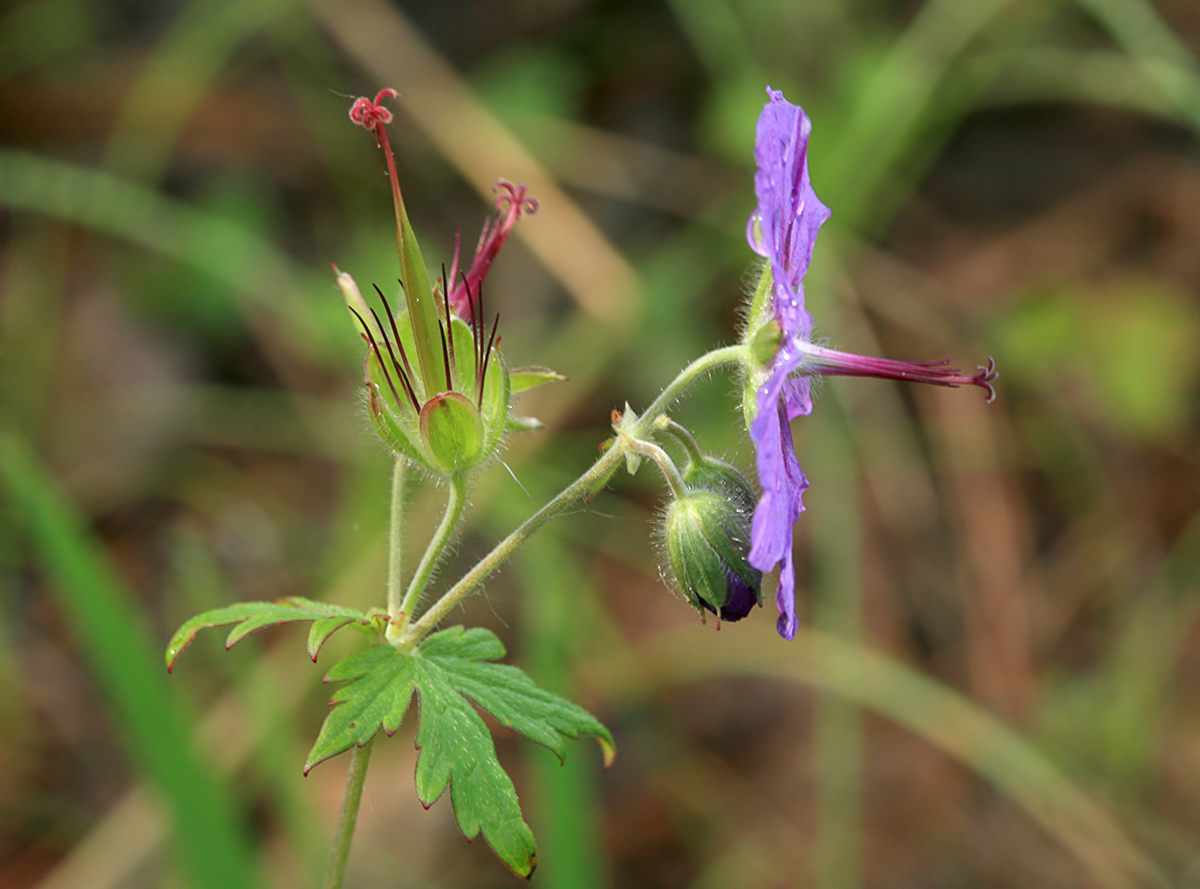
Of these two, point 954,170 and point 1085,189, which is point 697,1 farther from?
point 1085,189

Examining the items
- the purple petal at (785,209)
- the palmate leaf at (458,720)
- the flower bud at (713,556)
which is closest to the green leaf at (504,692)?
the palmate leaf at (458,720)

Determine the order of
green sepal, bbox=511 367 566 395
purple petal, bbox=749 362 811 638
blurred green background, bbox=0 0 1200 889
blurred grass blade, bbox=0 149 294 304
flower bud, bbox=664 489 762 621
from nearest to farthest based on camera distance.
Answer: purple petal, bbox=749 362 811 638, flower bud, bbox=664 489 762 621, green sepal, bbox=511 367 566 395, blurred green background, bbox=0 0 1200 889, blurred grass blade, bbox=0 149 294 304

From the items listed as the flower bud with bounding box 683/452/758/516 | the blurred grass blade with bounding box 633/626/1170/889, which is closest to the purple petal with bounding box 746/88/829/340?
the flower bud with bounding box 683/452/758/516

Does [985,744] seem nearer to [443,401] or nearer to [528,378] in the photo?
[528,378]

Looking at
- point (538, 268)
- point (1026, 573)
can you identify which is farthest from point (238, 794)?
point (1026, 573)

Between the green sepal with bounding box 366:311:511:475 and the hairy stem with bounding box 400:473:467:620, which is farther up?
the green sepal with bounding box 366:311:511:475

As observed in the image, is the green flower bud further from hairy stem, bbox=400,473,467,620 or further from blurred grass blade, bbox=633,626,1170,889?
blurred grass blade, bbox=633,626,1170,889
